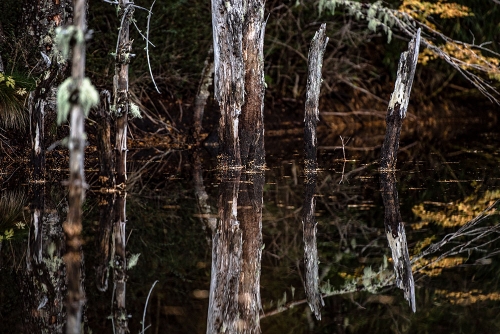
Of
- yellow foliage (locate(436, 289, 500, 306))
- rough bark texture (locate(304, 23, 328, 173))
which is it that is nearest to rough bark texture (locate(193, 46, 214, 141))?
rough bark texture (locate(304, 23, 328, 173))

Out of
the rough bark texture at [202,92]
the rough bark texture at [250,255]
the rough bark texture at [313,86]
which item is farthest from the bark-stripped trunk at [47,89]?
the rough bark texture at [202,92]

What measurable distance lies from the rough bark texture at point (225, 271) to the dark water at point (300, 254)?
8cm

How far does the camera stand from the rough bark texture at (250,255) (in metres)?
5.25

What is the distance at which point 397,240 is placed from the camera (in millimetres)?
7344

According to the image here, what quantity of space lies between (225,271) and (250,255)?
497 mm

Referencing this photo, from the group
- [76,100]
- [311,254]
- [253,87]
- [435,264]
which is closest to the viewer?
[76,100]

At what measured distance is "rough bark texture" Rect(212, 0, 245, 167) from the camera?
1070 cm

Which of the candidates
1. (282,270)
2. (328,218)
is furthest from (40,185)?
(282,270)

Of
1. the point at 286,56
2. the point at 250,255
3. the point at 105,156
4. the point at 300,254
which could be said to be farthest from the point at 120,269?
the point at 286,56

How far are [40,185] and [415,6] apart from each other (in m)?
11.3

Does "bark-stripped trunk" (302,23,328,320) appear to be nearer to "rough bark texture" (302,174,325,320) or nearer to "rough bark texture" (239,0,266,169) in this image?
"rough bark texture" (302,174,325,320)

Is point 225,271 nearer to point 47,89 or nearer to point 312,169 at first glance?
point 47,89

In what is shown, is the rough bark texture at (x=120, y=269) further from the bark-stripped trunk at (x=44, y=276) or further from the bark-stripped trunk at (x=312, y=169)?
the bark-stripped trunk at (x=312, y=169)

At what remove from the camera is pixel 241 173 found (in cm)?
1115
